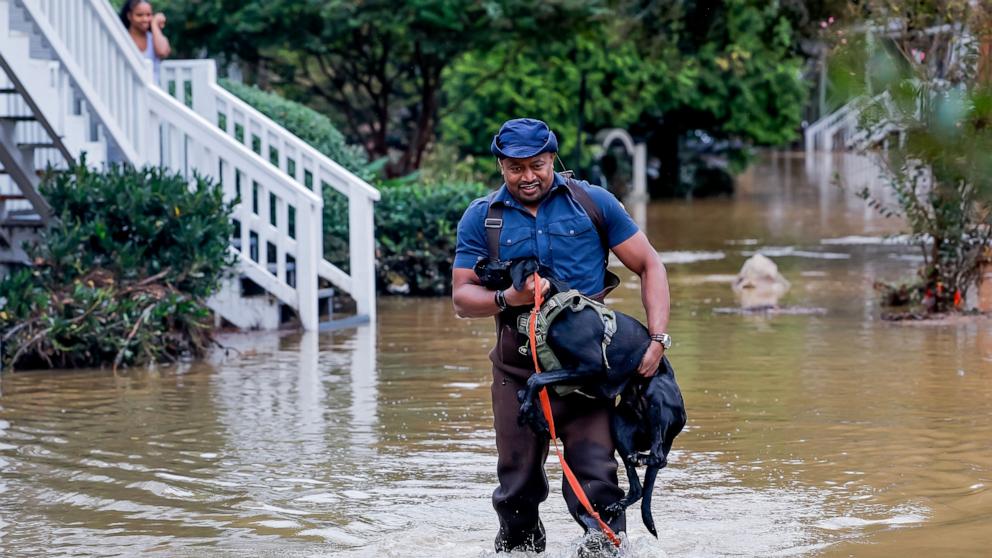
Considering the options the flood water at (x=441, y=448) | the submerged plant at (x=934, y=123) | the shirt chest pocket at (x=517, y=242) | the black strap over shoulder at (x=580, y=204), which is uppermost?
the submerged plant at (x=934, y=123)

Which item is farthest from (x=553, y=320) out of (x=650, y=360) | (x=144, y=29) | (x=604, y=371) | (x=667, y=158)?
(x=667, y=158)

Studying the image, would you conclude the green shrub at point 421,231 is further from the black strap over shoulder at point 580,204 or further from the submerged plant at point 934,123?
the black strap over shoulder at point 580,204

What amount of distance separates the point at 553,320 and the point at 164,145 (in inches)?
334

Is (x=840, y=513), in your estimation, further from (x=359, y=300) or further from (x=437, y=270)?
(x=437, y=270)

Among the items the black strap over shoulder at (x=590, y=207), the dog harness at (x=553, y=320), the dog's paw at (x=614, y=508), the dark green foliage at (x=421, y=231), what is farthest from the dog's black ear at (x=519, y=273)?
the dark green foliage at (x=421, y=231)

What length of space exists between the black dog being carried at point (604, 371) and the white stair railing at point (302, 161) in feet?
25.4

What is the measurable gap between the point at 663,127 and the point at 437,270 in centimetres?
2201

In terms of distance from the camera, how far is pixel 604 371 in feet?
18.6

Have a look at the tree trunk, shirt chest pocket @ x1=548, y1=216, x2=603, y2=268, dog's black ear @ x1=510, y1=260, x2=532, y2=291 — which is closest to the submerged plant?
shirt chest pocket @ x1=548, y1=216, x2=603, y2=268

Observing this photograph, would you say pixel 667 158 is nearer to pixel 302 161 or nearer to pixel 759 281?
pixel 759 281

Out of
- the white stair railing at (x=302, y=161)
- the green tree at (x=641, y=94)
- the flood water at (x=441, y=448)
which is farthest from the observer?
the green tree at (x=641, y=94)

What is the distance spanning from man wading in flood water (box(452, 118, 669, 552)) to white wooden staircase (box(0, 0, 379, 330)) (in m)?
7.02

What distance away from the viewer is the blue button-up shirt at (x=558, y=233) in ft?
18.9

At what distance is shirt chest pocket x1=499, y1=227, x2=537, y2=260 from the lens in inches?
227
